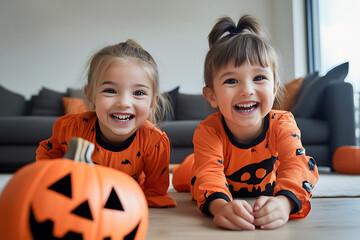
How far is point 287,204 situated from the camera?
84cm

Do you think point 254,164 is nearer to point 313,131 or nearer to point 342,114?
point 313,131

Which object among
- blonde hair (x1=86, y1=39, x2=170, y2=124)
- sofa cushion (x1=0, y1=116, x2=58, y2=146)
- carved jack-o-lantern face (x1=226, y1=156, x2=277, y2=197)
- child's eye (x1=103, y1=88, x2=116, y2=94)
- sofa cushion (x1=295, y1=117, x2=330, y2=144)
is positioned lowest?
sofa cushion (x1=295, y1=117, x2=330, y2=144)

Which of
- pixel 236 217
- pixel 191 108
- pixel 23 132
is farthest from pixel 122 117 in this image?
pixel 191 108

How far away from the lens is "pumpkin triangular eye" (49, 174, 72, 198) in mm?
516

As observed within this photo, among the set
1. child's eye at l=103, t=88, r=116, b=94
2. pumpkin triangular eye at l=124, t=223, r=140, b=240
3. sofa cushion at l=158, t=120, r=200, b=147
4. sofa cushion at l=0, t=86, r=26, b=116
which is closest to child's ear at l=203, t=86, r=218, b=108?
child's eye at l=103, t=88, r=116, b=94

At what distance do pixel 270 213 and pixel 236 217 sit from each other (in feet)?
0.29

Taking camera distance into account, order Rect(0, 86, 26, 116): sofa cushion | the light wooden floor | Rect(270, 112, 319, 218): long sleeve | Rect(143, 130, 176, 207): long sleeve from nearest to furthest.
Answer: the light wooden floor → Rect(270, 112, 319, 218): long sleeve → Rect(143, 130, 176, 207): long sleeve → Rect(0, 86, 26, 116): sofa cushion

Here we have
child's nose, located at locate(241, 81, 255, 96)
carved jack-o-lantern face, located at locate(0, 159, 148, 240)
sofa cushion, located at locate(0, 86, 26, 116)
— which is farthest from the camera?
sofa cushion, located at locate(0, 86, 26, 116)

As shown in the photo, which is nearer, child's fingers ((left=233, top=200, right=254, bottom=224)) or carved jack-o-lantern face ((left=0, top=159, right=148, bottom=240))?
carved jack-o-lantern face ((left=0, top=159, right=148, bottom=240))

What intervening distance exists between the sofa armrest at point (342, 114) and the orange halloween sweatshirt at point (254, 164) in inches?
61.5

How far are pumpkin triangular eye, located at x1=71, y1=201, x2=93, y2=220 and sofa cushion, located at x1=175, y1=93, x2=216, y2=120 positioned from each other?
2.80 m

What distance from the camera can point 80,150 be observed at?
1.93 ft

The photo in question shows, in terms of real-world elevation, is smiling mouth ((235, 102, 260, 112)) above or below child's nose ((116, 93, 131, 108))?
below

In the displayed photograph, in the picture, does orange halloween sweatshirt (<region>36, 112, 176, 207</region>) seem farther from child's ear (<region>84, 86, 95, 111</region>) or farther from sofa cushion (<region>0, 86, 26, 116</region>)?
sofa cushion (<region>0, 86, 26, 116</region>)
